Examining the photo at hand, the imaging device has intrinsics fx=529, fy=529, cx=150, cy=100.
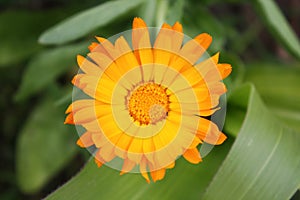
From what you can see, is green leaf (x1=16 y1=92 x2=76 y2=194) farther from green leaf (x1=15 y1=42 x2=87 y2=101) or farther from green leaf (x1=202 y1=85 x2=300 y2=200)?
green leaf (x1=202 y1=85 x2=300 y2=200)

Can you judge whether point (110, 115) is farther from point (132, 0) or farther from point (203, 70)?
point (132, 0)

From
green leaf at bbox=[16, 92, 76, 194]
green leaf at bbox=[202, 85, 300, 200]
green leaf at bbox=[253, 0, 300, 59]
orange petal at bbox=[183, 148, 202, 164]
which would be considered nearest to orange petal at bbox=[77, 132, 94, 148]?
orange petal at bbox=[183, 148, 202, 164]

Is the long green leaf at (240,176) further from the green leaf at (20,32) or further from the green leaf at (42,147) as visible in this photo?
the green leaf at (20,32)

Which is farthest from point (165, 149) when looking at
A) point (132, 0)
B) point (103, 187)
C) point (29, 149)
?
point (29, 149)

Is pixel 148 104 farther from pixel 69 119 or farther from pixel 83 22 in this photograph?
pixel 83 22

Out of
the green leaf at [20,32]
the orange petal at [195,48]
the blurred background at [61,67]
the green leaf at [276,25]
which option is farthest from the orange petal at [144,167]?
the green leaf at [20,32]

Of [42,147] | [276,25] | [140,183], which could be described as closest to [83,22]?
[140,183]
